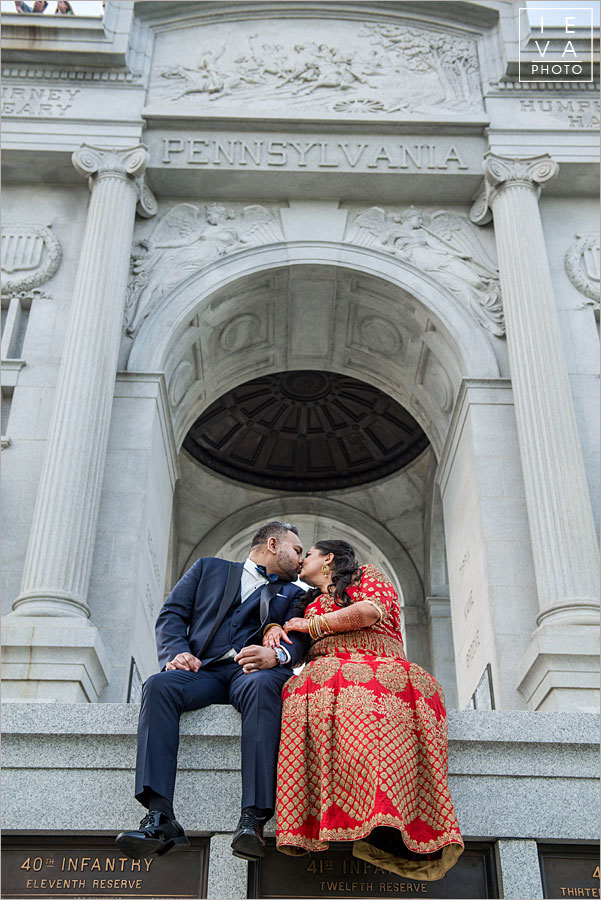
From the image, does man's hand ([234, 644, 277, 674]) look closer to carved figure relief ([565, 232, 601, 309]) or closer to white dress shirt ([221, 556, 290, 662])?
white dress shirt ([221, 556, 290, 662])

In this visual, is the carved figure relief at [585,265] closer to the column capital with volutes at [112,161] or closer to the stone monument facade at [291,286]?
the stone monument facade at [291,286]

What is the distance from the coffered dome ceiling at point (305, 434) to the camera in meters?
24.4

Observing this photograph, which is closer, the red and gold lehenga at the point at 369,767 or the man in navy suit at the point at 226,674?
the red and gold lehenga at the point at 369,767

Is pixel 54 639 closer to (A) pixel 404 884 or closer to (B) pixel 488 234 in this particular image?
(A) pixel 404 884

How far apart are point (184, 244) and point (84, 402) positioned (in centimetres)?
388

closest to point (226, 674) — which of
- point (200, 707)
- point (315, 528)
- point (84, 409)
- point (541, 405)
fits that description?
point (200, 707)

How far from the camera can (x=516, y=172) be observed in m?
15.3

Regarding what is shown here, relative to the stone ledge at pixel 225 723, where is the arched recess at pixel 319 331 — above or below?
above

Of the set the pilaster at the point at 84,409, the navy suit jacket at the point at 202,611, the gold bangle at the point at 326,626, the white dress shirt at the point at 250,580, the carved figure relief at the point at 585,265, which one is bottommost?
the gold bangle at the point at 326,626

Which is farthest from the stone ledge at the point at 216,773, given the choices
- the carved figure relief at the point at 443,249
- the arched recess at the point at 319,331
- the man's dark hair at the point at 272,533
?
the carved figure relief at the point at 443,249

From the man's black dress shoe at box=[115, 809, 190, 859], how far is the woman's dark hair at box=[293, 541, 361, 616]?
1913 millimetres

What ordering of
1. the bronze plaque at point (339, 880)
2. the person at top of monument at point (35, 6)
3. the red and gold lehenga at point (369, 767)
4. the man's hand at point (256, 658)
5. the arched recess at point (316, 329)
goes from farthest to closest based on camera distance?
the person at top of monument at point (35, 6)
the arched recess at point (316, 329)
the man's hand at point (256, 658)
the bronze plaque at point (339, 880)
the red and gold lehenga at point (369, 767)

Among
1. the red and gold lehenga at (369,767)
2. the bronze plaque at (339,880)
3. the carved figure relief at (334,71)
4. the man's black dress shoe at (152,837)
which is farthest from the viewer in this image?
the carved figure relief at (334,71)

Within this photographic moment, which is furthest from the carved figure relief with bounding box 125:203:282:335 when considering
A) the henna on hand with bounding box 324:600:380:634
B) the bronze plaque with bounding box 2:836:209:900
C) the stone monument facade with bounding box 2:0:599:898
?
the bronze plaque with bounding box 2:836:209:900
